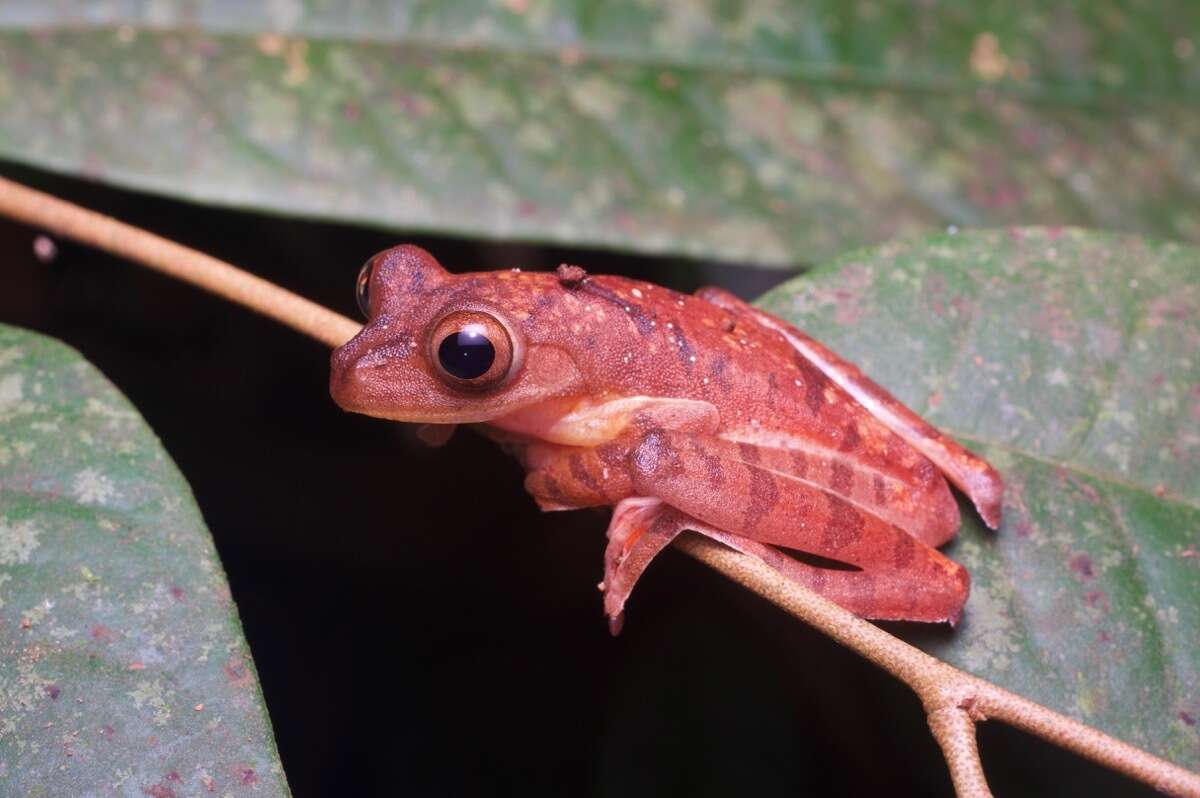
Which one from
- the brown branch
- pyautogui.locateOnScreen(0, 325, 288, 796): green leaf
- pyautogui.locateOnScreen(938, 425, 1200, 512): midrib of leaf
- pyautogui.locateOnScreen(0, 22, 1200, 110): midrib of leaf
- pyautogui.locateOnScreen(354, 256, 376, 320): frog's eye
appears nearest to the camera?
pyautogui.locateOnScreen(0, 325, 288, 796): green leaf

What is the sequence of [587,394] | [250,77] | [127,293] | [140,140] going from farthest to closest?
[127,293]
[250,77]
[140,140]
[587,394]

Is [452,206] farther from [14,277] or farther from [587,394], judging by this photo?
[14,277]

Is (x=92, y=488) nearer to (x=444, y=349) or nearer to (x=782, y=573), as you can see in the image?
(x=444, y=349)

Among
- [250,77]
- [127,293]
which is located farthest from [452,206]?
[127,293]

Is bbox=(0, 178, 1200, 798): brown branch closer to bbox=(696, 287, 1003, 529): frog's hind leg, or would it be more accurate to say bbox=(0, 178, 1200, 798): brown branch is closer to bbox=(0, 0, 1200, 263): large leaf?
bbox=(696, 287, 1003, 529): frog's hind leg

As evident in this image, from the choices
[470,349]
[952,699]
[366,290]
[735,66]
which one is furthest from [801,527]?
[735,66]

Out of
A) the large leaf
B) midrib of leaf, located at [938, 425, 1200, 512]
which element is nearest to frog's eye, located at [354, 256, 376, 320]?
the large leaf
